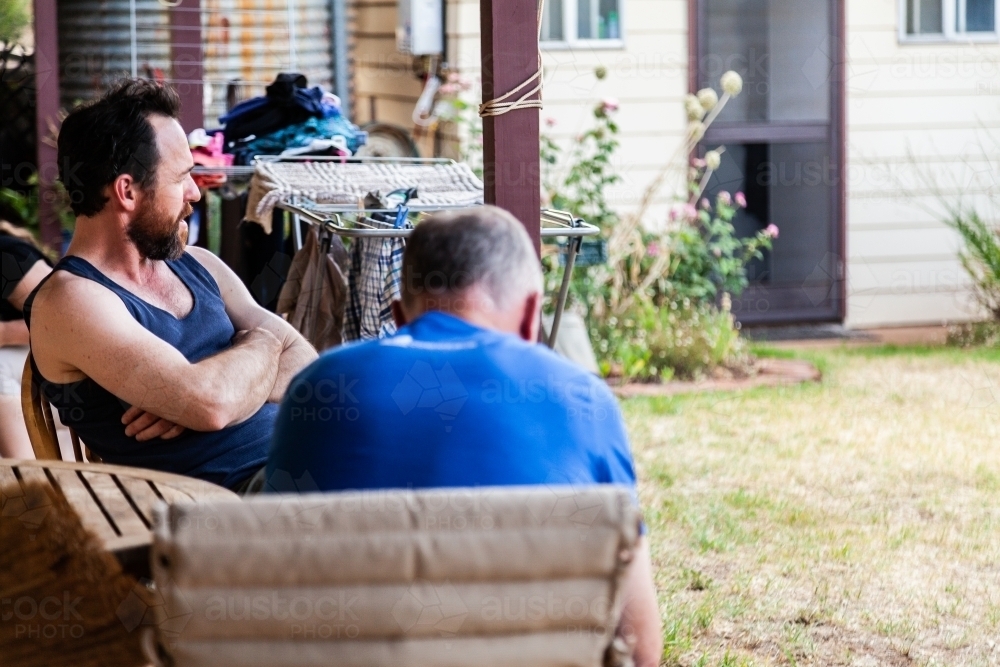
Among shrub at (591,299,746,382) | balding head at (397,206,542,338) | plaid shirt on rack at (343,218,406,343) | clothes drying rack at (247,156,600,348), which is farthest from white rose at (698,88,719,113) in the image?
balding head at (397,206,542,338)

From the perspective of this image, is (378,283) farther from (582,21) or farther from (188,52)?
(582,21)

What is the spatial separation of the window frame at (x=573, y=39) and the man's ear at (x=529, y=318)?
5.48m

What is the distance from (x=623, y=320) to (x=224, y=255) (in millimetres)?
2414

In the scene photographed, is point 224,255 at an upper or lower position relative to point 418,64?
lower

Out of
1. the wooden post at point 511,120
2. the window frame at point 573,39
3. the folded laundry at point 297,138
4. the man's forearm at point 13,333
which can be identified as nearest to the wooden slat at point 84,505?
the wooden post at point 511,120

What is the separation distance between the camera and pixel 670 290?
6566 mm

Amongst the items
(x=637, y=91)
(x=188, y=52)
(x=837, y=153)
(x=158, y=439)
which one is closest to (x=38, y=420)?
(x=158, y=439)

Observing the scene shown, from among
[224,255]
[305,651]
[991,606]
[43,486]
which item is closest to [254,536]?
[305,651]

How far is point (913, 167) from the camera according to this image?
24.7 feet

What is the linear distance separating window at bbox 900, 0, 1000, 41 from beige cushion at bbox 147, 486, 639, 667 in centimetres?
683

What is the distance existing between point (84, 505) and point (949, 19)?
6.86 m

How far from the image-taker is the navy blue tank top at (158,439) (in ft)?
7.90

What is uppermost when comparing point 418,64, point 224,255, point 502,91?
point 418,64

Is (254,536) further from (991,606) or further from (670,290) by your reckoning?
(670,290)
